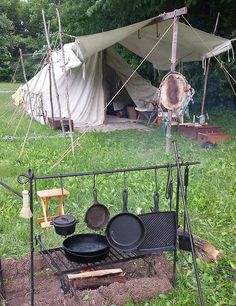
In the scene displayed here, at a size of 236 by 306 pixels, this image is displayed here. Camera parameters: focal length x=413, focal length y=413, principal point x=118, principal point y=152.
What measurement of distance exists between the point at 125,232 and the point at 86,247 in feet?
1.47

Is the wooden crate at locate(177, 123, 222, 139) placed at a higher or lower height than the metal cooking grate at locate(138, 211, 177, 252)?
higher

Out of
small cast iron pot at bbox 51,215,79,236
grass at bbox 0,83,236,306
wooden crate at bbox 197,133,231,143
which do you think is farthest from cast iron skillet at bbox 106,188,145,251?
wooden crate at bbox 197,133,231,143

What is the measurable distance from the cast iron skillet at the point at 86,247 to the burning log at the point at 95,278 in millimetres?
136

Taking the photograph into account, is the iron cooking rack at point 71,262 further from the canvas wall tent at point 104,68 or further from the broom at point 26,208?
the canvas wall tent at point 104,68

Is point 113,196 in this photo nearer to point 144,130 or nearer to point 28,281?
point 28,281

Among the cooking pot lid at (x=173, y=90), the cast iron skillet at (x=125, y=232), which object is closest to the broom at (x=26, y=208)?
the cast iron skillet at (x=125, y=232)

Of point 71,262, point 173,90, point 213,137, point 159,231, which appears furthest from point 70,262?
point 213,137

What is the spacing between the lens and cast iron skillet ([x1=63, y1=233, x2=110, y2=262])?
3072 millimetres

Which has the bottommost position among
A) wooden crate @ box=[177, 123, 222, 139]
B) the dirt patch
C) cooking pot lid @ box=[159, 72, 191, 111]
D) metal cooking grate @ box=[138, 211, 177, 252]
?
the dirt patch

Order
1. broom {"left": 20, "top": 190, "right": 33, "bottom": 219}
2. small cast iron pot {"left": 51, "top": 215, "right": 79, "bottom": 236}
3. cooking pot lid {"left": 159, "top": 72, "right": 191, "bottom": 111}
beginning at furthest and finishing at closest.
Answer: cooking pot lid {"left": 159, "top": 72, "right": 191, "bottom": 111}, small cast iron pot {"left": 51, "top": 215, "right": 79, "bottom": 236}, broom {"left": 20, "top": 190, "right": 33, "bottom": 219}

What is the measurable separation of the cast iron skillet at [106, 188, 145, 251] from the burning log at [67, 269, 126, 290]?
32 cm

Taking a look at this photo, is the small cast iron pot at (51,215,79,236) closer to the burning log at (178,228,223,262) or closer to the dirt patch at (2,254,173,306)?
the dirt patch at (2,254,173,306)

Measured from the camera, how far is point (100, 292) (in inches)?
117

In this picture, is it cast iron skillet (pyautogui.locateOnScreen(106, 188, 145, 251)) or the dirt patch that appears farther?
cast iron skillet (pyautogui.locateOnScreen(106, 188, 145, 251))
